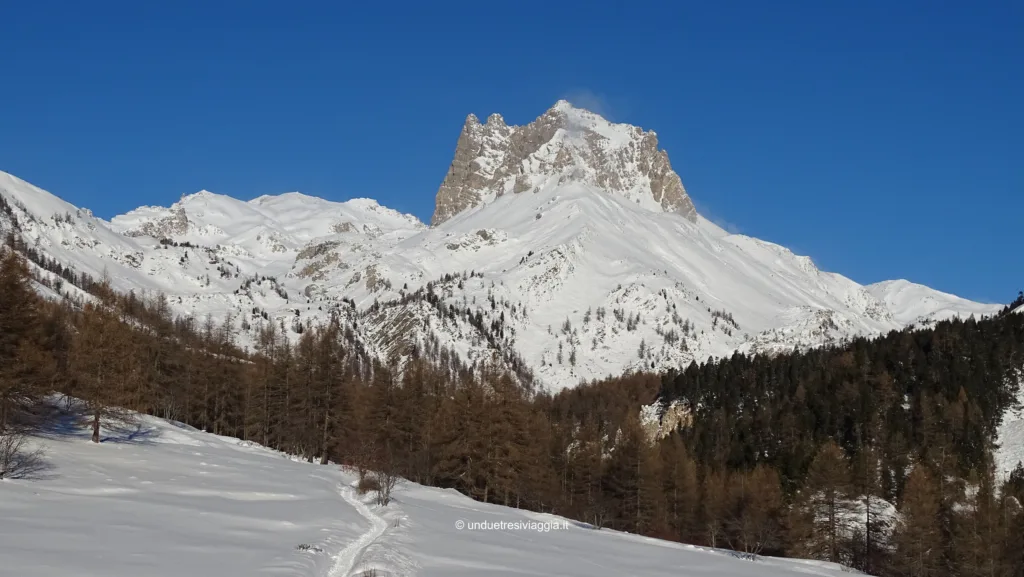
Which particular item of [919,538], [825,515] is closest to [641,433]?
[825,515]

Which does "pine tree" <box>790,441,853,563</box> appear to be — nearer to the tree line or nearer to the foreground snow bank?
the tree line

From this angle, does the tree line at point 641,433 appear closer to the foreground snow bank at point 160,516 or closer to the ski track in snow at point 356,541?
the foreground snow bank at point 160,516

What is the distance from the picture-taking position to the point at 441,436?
61.9 metres

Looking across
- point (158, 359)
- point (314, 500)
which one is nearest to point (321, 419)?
point (158, 359)

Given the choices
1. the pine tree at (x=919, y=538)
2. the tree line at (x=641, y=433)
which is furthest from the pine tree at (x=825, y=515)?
the pine tree at (x=919, y=538)

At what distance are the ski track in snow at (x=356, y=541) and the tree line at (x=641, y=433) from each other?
5.58m

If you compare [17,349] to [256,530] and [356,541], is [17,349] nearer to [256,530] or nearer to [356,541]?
[256,530]

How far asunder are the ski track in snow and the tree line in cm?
558

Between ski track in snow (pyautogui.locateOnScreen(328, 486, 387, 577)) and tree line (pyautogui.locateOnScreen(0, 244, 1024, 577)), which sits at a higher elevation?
tree line (pyautogui.locateOnScreen(0, 244, 1024, 577))

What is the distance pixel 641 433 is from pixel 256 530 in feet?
191

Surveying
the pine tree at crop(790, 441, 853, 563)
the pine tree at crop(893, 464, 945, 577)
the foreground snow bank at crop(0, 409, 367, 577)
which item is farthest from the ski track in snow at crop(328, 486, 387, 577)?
the pine tree at crop(893, 464, 945, 577)

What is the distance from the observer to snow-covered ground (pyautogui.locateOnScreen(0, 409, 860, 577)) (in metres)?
19.7

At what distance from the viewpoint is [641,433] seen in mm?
79250

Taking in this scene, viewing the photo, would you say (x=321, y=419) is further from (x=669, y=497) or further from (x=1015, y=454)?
(x=1015, y=454)
